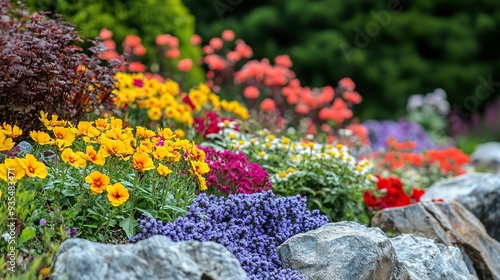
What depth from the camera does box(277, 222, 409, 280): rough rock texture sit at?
10.8 ft

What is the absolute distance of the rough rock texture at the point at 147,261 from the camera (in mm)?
2623

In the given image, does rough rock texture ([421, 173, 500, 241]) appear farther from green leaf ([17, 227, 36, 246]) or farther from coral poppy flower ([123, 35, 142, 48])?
coral poppy flower ([123, 35, 142, 48])

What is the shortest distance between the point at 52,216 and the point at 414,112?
9.02 m

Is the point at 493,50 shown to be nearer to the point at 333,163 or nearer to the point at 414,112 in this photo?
the point at 414,112

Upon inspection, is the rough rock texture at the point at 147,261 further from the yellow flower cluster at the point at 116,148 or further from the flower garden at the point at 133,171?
the yellow flower cluster at the point at 116,148

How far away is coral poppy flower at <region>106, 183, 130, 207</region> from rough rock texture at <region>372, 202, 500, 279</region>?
2.09m

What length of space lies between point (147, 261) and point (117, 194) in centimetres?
48

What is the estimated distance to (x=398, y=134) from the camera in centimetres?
1003

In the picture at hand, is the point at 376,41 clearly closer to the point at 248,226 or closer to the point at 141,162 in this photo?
the point at 248,226

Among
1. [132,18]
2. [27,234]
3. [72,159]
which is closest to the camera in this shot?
[27,234]

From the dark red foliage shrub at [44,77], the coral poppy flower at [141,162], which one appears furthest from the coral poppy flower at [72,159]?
the dark red foliage shrub at [44,77]

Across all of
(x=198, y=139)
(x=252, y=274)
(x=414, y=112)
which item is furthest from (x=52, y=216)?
(x=414, y=112)

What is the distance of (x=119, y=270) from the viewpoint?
104 inches

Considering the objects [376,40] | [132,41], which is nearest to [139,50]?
[132,41]
